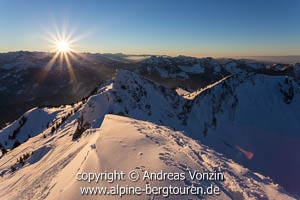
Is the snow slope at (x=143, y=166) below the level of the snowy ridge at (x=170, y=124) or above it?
above

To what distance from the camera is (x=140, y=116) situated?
123 feet

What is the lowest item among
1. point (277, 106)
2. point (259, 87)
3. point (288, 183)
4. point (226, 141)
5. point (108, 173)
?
point (288, 183)

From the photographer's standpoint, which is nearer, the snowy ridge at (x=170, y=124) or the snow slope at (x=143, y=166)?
the snow slope at (x=143, y=166)

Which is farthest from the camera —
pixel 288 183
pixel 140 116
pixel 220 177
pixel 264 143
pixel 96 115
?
pixel 264 143

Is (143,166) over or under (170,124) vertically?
over

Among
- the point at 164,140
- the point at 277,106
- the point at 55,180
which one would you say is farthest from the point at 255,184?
the point at 277,106

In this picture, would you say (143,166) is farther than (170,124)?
No

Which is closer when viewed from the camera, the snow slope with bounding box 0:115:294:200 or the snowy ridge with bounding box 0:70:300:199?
the snow slope with bounding box 0:115:294:200

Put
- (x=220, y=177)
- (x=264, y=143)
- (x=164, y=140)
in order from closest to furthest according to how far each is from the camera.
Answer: (x=220, y=177)
(x=164, y=140)
(x=264, y=143)

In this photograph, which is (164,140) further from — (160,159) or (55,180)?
(55,180)

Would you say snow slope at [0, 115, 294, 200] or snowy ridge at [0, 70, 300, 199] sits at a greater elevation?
snow slope at [0, 115, 294, 200]

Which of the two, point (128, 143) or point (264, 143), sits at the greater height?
point (128, 143)

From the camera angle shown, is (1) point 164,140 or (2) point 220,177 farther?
(1) point 164,140

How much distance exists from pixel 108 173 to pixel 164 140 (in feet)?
21.2
